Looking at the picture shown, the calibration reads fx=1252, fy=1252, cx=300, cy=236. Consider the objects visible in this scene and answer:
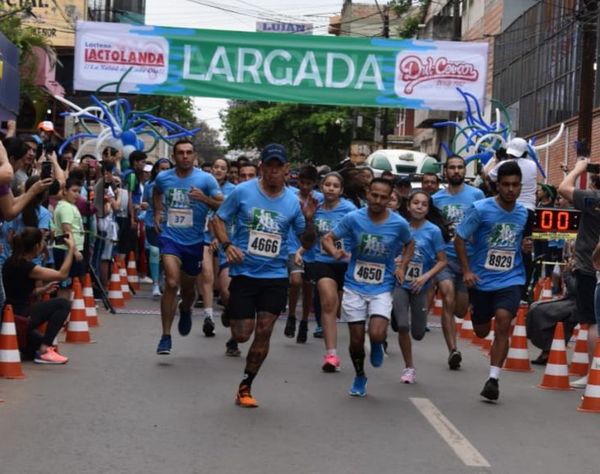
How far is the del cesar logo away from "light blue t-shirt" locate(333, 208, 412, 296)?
43.0ft

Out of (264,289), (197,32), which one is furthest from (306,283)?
(197,32)

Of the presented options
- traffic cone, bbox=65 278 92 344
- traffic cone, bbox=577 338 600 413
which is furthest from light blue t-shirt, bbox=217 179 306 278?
traffic cone, bbox=65 278 92 344

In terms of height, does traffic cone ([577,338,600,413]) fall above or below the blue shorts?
below

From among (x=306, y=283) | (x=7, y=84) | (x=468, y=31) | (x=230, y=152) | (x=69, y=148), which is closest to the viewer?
(x=306, y=283)

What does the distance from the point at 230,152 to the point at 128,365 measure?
223 ft

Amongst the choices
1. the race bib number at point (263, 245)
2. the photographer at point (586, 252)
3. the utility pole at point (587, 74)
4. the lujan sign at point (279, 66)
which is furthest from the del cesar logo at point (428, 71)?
the race bib number at point (263, 245)

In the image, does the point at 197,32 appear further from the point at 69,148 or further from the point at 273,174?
the point at 273,174

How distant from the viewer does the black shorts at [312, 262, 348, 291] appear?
12.4 metres

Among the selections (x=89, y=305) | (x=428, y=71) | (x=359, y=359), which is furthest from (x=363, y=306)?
(x=428, y=71)

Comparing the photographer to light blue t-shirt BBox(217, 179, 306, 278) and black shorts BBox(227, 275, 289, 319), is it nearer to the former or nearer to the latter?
light blue t-shirt BBox(217, 179, 306, 278)

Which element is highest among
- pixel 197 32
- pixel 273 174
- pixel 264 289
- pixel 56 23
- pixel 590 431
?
pixel 56 23

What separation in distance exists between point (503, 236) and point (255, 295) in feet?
7.35

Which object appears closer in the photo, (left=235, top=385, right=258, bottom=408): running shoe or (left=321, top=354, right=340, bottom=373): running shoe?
(left=235, top=385, right=258, bottom=408): running shoe

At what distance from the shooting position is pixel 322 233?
13.5 meters
